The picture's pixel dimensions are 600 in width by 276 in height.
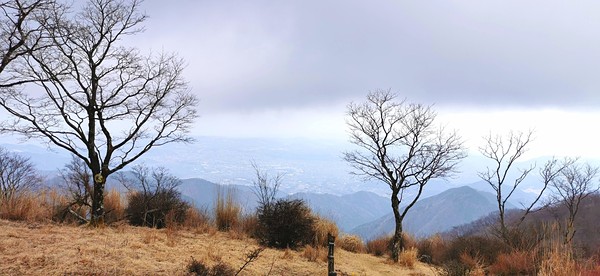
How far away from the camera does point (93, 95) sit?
10.5m

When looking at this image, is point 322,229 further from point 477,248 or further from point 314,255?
point 477,248

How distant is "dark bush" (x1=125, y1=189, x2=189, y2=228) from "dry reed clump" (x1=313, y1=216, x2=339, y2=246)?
4.49m

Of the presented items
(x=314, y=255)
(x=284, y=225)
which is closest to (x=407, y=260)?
(x=314, y=255)

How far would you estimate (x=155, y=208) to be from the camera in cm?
1320

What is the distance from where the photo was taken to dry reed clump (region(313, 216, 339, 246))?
1245cm

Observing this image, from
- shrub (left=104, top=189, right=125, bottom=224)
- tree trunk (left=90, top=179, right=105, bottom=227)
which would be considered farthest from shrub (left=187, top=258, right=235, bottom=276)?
shrub (left=104, top=189, right=125, bottom=224)

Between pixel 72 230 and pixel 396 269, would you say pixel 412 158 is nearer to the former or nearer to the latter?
pixel 396 269

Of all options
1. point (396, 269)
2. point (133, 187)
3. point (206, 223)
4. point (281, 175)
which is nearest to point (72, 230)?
point (206, 223)

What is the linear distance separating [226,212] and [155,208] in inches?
92.1

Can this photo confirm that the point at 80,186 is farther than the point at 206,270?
Yes

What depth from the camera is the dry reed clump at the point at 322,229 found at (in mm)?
12453

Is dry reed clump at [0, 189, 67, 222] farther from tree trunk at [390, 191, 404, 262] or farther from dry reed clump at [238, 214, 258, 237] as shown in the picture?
tree trunk at [390, 191, 404, 262]

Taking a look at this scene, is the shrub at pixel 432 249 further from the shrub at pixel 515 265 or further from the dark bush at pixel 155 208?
the dark bush at pixel 155 208

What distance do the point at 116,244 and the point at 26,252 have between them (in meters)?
1.52
